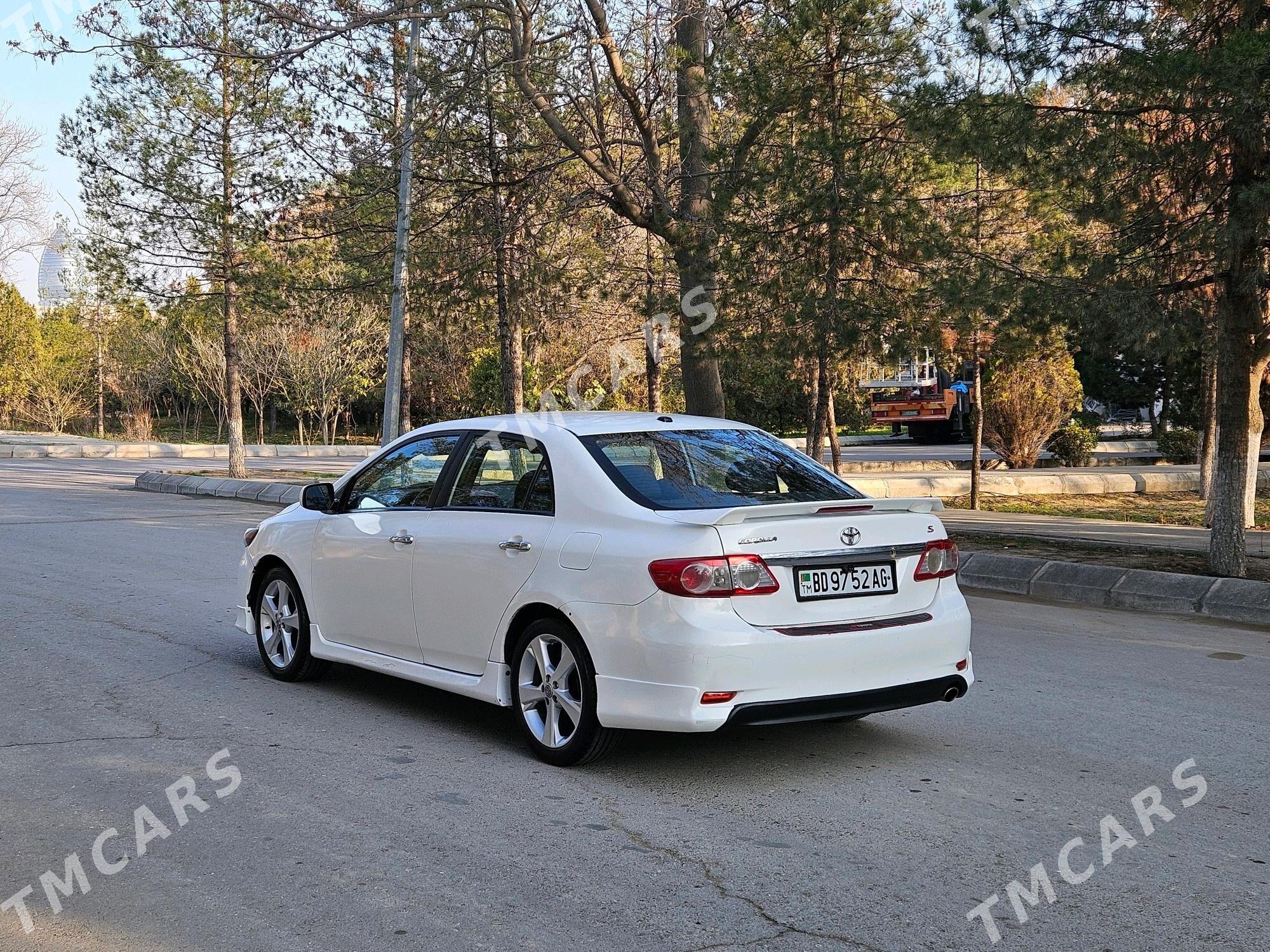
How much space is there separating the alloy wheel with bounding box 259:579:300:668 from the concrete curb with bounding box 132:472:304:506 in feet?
46.6

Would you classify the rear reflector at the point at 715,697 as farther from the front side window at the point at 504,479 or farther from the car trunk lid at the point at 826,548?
the front side window at the point at 504,479

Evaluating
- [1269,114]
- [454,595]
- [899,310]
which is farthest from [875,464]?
[454,595]

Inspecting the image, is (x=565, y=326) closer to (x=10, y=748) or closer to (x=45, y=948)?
(x=10, y=748)

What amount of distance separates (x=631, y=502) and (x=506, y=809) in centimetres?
137

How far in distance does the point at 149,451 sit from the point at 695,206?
28222 mm

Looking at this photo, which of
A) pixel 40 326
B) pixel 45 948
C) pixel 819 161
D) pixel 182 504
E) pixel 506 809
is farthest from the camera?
pixel 40 326

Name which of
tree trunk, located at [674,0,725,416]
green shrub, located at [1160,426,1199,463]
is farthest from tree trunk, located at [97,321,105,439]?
tree trunk, located at [674,0,725,416]

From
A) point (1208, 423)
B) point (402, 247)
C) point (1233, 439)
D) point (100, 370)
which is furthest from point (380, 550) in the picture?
point (100, 370)

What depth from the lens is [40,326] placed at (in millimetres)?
54969

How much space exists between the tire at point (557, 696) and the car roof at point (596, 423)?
1.01 m

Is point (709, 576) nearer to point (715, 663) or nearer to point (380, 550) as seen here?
point (715, 663)

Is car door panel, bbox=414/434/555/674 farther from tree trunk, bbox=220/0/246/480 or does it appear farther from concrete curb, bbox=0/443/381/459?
concrete curb, bbox=0/443/381/459

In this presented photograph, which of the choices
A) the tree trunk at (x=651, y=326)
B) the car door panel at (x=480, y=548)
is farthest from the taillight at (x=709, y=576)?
the tree trunk at (x=651, y=326)

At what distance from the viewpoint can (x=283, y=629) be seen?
24.6 feet
